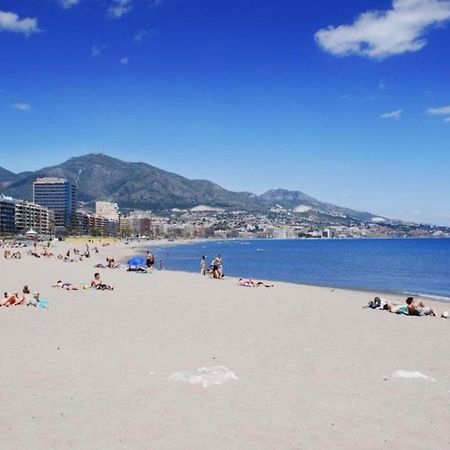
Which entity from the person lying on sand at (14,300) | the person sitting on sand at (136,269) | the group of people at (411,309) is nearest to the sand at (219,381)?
the person lying on sand at (14,300)

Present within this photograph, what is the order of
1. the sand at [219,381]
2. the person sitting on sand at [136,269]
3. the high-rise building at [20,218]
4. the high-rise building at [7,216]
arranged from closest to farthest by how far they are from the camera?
the sand at [219,381] < the person sitting on sand at [136,269] < the high-rise building at [7,216] < the high-rise building at [20,218]

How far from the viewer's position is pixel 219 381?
27.0ft

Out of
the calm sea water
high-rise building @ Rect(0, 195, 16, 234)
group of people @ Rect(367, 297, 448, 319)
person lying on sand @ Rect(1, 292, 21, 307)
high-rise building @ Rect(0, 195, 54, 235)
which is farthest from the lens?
high-rise building @ Rect(0, 195, 54, 235)

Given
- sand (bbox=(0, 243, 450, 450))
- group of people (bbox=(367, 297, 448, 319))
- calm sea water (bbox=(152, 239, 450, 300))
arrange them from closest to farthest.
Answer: sand (bbox=(0, 243, 450, 450)), group of people (bbox=(367, 297, 448, 319)), calm sea water (bbox=(152, 239, 450, 300))

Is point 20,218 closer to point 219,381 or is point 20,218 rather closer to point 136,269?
point 136,269

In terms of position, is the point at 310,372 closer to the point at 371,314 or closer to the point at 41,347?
the point at 41,347

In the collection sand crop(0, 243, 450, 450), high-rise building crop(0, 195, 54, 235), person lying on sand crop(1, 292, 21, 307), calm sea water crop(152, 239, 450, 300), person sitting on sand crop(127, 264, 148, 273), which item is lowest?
calm sea water crop(152, 239, 450, 300)

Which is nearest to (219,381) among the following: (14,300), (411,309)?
(14,300)

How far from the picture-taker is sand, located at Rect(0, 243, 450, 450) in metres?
6.02

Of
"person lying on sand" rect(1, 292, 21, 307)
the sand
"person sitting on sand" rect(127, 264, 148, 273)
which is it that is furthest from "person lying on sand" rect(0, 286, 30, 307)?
"person sitting on sand" rect(127, 264, 148, 273)

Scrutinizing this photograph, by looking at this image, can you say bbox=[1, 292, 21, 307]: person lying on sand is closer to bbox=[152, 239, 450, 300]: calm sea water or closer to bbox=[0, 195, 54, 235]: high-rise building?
bbox=[152, 239, 450, 300]: calm sea water

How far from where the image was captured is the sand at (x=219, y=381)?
6016 millimetres

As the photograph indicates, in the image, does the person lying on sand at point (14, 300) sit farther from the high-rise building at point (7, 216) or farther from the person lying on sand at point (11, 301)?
the high-rise building at point (7, 216)

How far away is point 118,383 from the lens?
805 cm
